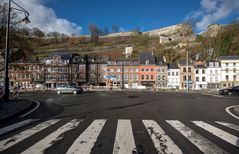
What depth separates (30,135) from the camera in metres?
6.43

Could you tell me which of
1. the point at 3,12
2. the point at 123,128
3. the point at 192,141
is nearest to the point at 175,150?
the point at 192,141

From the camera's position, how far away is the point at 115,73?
81.0 m

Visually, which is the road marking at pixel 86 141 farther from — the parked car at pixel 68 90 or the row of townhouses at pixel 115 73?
the row of townhouses at pixel 115 73

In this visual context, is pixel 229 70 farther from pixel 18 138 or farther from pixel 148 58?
pixel 18 138

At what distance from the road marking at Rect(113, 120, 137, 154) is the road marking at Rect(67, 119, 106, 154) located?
59 cm

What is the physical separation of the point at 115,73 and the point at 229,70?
122 ft

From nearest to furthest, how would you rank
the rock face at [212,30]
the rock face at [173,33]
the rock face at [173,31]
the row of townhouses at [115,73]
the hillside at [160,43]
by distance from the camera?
the row of townhouses at [115,73] → the hillside at [160,43] → the rock face at [212,30] → the rock face at [173,33] → the rock face at [173,31]

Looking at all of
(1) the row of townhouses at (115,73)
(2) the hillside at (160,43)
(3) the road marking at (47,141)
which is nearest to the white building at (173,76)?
(1) the row of townhouses at (115,73)

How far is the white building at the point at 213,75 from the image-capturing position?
239ft

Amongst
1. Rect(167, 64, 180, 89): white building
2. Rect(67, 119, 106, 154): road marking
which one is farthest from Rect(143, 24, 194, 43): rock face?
Rect(67, 119, 106, 154): road marking

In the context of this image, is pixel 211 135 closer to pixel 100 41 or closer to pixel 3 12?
pixel 3 12

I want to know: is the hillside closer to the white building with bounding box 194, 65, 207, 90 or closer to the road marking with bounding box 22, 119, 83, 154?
the white building with bounding box 194, 65, 207, 90

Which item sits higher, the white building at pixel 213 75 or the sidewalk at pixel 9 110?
the white building at pixel 213 75

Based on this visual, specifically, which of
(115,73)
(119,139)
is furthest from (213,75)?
(119,139)
